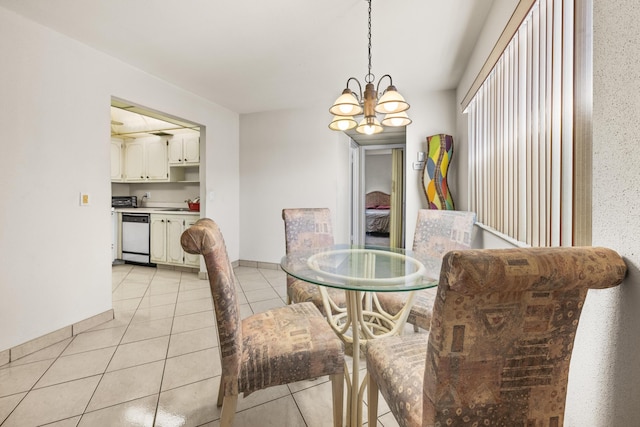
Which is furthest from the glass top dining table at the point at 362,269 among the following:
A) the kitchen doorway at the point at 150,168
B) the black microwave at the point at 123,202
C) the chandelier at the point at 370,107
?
the black microwave at the point at 123,202

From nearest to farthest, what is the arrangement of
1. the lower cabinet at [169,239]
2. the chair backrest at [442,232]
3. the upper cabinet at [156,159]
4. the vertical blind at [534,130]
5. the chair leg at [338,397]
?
the vertical blind at [534,130], the chair leg at [338,397], the chair backrest at [442,232], the lower cabinet at [169,239], the upper cabinet at [156,159]

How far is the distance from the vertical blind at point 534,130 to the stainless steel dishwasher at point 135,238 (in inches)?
188

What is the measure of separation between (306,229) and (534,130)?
5.59ft

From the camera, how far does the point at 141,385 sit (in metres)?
1.71

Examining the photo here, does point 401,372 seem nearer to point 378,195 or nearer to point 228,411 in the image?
point 228,411

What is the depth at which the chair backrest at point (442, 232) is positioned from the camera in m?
2.13

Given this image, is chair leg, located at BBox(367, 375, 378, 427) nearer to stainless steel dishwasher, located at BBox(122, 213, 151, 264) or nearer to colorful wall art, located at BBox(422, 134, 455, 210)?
colorful wall art, located at BBox(422, 134, 455, 210)

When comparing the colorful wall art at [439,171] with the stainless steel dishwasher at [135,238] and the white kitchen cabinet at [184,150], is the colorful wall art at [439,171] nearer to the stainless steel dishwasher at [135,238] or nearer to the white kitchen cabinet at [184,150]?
the white kitchen cabinet at [184,150]

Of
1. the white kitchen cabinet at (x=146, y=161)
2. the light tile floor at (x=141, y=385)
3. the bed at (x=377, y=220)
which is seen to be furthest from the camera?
the bed at (x=377, y=220)

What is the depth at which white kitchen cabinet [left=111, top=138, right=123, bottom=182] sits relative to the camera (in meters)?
4.99

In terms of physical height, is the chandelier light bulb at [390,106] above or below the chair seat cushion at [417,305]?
above

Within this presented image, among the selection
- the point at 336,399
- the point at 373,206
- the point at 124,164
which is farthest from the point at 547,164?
the point at 373,206

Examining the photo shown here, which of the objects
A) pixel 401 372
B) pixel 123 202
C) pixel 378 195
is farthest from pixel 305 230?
pixel 378 195

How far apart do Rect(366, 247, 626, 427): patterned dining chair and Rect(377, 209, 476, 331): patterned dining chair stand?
764 mm
